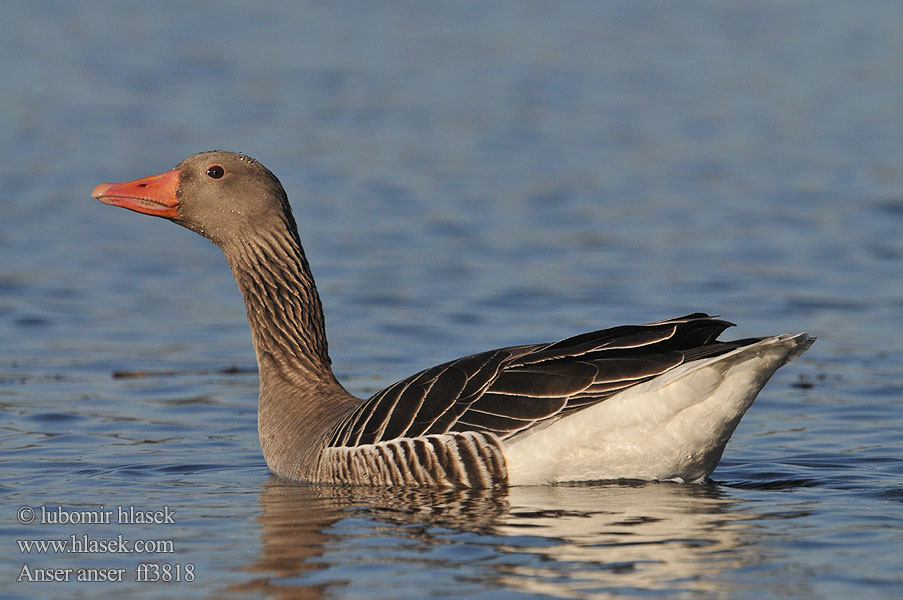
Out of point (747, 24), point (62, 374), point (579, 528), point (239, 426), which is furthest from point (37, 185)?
point (747, 24)

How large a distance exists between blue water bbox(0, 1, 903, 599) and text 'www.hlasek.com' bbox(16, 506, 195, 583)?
4cm

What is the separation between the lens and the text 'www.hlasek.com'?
7.00 m

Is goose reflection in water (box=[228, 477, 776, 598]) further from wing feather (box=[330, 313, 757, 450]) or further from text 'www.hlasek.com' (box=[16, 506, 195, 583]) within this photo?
text 'www.hlasek.com' (box=[16, 506, 195, 583])

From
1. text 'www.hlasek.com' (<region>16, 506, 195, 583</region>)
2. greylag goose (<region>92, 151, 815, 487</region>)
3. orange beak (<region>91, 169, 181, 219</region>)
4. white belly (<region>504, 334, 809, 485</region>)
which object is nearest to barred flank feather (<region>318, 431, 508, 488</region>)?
greylag goose (<region>92, 151, 815, 487</region>)

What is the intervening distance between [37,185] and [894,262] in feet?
39.7

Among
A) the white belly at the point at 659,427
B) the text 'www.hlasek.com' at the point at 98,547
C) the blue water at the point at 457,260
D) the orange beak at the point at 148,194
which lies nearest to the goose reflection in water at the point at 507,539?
the blue water at the point at 457,260

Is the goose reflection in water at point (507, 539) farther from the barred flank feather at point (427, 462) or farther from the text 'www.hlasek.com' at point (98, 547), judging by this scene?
the text 'www.hlasek.com' at point (98, 547)

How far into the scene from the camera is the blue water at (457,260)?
7.33 meters

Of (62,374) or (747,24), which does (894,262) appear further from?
(747,24)

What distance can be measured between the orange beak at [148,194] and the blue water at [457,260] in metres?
1.72

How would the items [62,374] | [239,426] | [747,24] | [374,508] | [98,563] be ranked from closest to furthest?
[98,563] → [374,508] → [239,426] → [62,374] → [747,24]

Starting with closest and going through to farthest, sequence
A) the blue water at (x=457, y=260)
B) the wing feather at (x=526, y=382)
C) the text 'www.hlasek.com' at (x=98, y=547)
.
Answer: the text 'www.hlasek.com' at (x=98, y=547)
the blue water at (x=457, y=260)
the wing feather at (x=526, y=382)

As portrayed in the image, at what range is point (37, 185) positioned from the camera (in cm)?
2058

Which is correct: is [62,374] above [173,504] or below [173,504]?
above
